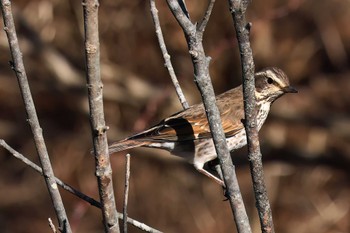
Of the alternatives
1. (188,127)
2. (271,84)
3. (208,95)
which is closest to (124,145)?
(188,127)

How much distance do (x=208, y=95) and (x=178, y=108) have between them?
7.88m

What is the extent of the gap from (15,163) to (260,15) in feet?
13.6

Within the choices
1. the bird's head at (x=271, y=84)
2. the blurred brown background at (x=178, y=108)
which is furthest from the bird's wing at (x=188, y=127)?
the blurred brown background at (x=178, y=108)

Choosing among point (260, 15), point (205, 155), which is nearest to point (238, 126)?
point (205, 155)

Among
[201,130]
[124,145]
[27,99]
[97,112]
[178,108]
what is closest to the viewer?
[97,112]

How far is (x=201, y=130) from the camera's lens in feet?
21.2

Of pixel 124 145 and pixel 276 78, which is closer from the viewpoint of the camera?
pixel 124 145

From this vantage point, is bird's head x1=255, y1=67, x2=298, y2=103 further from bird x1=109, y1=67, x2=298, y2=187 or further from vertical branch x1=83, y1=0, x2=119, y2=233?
vertical branch x1=83, y1=0, x2=119, y2=233

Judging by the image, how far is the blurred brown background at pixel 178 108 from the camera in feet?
37.2

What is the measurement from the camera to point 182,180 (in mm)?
11938

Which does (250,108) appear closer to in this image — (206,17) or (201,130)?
(206,17)

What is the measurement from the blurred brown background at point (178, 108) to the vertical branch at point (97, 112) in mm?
7537

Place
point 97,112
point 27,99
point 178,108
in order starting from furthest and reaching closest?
point 178,108, point 27,99, point 97,112

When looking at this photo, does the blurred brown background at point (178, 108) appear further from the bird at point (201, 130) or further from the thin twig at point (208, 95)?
the thin twig at point (208, 95)
